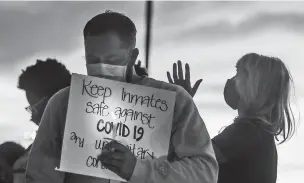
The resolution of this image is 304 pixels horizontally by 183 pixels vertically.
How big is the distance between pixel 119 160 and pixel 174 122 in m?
0.14

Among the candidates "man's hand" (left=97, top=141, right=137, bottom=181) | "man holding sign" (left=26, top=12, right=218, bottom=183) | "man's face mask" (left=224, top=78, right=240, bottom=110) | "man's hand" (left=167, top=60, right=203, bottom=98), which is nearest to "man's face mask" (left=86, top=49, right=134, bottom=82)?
"man holding sign" (left=26, top=12, right=218, bottom=183)

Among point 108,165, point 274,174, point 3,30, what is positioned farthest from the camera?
point 3,30

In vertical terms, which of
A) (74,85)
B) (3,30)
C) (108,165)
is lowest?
(108,165)

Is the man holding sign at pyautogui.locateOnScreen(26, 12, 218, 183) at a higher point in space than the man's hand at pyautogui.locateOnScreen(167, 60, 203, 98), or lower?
lower

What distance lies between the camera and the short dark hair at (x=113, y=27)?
0.91 metres

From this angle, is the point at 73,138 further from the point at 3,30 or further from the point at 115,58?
the point at 3,30

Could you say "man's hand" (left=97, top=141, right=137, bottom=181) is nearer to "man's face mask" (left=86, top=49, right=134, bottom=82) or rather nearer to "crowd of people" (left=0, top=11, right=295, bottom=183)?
"crowd of people" (left=0, top=11, right=295, bottom=183)

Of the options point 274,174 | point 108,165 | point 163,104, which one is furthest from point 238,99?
point 108,165

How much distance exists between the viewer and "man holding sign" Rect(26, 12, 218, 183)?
873 mm

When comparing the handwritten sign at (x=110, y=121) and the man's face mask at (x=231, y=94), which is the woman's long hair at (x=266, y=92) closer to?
the man's face mask at (x=231, y=94)

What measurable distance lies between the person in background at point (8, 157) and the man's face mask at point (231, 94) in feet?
1.50

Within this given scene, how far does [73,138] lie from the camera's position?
34.6 inches

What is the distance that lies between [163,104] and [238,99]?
43 cm

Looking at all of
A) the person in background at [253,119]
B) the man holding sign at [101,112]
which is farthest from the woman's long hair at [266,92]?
the man holding sign at [101,112]
